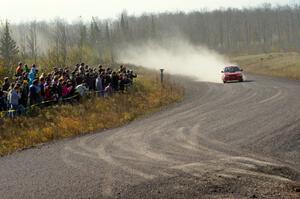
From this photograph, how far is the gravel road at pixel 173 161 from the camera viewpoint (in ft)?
37.2

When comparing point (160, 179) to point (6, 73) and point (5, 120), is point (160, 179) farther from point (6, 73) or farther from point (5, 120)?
point (6, 73)

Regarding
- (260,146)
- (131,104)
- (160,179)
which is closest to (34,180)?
(160,179)

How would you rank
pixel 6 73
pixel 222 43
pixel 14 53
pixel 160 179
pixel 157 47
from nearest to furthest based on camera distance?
pixel 160 179
pixel 6 73
pixel 14 53
pixel 157 47
pixel 222 43

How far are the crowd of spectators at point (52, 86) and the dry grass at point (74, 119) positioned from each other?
22.2 inches

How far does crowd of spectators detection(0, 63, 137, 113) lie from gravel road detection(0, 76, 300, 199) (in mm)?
3673

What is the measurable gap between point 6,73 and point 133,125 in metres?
14.5

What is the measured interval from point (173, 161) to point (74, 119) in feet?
32.9

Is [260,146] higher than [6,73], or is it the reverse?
[6,73]

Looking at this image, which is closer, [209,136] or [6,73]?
[209,136]

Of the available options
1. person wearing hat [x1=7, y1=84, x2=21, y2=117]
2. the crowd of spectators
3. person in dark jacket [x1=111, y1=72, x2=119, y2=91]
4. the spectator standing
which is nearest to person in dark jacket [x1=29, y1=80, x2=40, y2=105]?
the crowd of spectators

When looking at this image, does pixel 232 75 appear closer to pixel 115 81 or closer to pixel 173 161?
pixel 115 81

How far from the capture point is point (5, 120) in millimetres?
21078

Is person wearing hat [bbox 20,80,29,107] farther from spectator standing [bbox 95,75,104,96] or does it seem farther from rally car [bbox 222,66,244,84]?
rally car [bbox 222,66,244,84]

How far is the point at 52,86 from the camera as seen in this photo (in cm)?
2369
